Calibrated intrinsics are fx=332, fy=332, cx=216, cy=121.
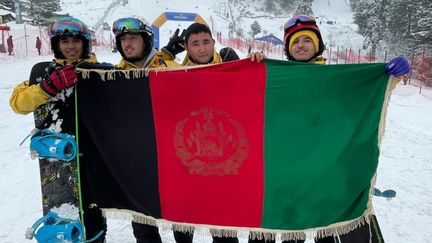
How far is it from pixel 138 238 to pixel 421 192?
404 cm

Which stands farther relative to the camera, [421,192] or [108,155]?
[421,192]

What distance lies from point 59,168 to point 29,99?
0.67 metres

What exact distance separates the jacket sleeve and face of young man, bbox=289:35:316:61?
2.18 meters

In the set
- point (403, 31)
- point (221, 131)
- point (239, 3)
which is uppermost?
point (239, 3)

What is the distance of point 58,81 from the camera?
267cm

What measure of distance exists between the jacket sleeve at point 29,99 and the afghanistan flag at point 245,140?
0.39m

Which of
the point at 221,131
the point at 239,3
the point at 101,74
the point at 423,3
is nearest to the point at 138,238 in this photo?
the point at 221,131

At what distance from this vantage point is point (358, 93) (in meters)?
2.76

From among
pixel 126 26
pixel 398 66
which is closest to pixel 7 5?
pixel 126 26

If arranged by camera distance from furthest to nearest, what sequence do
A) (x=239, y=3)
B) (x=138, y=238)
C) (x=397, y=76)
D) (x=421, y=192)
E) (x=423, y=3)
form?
(x=239, y=3)
(x=423, y=3)
(x=421, y=192)
(x=138, y=238)
(x=397, y=76)

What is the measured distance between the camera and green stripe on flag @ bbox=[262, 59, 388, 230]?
275 centimetres

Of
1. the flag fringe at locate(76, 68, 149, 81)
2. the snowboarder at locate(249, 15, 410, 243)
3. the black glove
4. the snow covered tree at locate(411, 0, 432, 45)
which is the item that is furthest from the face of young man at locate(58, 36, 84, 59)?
the snow covered tree at locate(411, 0, 432, 45)

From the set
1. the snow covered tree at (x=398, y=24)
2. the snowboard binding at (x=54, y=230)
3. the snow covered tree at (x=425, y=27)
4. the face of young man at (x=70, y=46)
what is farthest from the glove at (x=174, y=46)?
the snow covered tree at (x=398, y=24)

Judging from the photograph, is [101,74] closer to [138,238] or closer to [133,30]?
[133,30]
